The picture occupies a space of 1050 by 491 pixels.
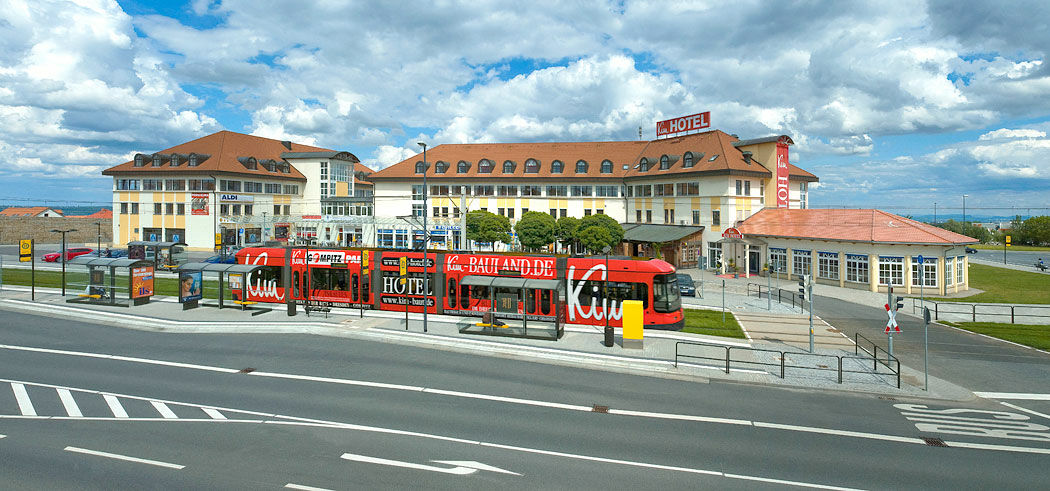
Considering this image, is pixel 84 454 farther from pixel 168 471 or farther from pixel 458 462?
pixel 458 462

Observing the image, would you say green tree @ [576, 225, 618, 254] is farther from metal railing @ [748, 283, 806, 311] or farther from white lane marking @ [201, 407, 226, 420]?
white lane marking @ [201, 407, 226, 420]

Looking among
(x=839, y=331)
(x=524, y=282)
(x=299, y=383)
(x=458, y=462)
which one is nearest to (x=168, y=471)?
(x=458, y=462)

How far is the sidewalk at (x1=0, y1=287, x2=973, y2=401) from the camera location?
18.9 meters

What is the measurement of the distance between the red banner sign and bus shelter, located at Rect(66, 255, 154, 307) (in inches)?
2162

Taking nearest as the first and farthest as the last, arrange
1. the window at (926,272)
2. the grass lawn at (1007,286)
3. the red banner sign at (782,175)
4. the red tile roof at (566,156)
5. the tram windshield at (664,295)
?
the tram windshield at (664,295), the grass lawn at (1007,286), the window at (926,272), the red banner sign at (782,175), the red tile roof at (566,156)

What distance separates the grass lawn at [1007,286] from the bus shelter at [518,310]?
28633 millimetres

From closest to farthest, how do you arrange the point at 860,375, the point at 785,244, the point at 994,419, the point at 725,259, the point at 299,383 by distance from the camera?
the point at 994,419
the point at 299,383
the point at 860,375
the point at 785,244
the point at 725,259

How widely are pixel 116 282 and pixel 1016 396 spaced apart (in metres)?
40.6

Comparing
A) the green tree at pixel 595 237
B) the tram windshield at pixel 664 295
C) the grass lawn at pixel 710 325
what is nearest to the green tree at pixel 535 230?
the green tree at pixel 595 237

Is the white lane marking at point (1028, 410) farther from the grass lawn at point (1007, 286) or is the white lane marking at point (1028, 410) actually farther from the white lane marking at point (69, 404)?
the white lane marking at point (69, 404)

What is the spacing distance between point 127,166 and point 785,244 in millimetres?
77897

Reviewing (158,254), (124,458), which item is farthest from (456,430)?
(158,254)

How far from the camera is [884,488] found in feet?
34.8

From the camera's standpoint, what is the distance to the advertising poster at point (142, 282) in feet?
101
